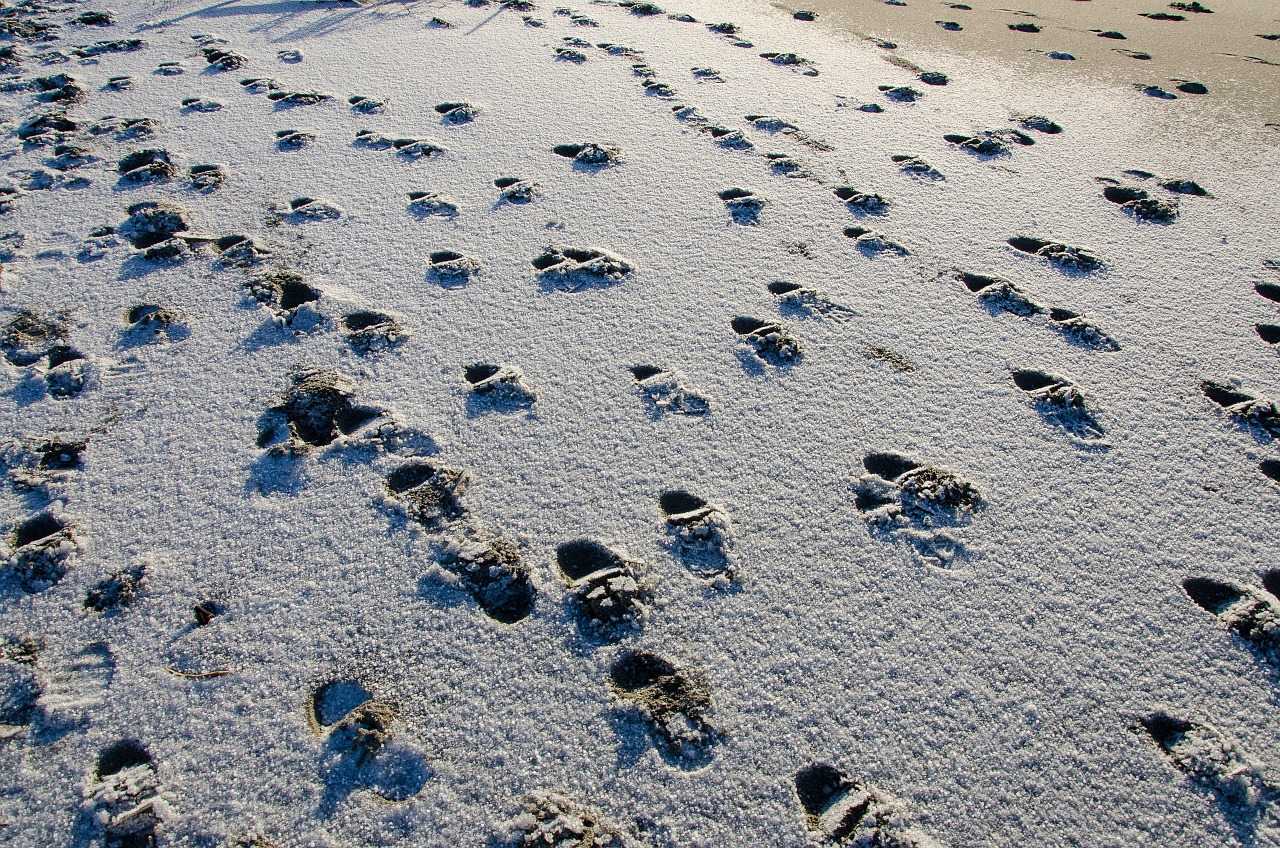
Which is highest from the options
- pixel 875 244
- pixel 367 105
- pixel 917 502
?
pixel 367 105

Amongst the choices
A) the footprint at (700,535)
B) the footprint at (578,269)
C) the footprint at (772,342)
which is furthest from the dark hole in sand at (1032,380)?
the footprint at (578,269)

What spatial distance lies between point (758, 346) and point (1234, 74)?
16.0 ft

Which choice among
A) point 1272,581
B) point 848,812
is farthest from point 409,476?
point 1272,581

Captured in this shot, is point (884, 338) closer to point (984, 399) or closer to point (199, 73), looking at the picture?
point (984, 399)

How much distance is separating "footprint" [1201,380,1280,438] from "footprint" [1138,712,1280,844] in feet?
3.90

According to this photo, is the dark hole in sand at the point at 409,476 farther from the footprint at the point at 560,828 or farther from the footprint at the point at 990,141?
the footprint at the point at 990,141

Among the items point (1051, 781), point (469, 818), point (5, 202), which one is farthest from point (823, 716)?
point (5, 202)

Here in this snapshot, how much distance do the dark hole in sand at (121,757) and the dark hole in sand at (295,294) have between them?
1.52 metres

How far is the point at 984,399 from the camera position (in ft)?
6.92

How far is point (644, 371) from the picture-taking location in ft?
7.13

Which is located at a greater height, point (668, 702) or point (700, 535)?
point (700, 535)

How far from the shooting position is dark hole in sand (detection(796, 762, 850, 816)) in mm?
1292

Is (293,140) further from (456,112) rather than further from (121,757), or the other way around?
(121,757)

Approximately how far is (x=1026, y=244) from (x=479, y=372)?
2.33 metres
